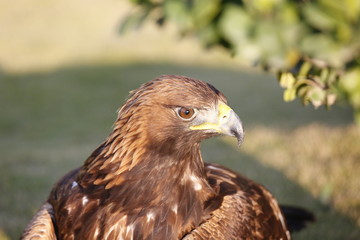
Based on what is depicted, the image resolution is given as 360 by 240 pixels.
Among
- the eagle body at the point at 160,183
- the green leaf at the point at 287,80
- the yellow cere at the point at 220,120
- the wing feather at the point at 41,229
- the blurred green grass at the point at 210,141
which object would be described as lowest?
the blurred green grass at the point at 210,141

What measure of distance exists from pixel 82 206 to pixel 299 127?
22.6 ft

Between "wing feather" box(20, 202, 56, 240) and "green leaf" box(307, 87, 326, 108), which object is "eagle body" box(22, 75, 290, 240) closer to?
"wing feather" box(20, 202, 56, 240)

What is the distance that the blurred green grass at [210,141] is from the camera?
687 cm

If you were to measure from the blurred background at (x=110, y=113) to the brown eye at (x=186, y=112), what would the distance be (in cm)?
219

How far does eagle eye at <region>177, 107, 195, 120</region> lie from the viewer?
12.5 feet

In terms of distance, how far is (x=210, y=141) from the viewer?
10031 millimetres

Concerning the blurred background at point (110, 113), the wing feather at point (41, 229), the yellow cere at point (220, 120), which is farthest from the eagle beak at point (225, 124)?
the blurred background at point (110, 113)

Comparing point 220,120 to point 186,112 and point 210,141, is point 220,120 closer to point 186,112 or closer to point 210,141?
point 186,112

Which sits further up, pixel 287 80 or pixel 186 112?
pixel 287 80

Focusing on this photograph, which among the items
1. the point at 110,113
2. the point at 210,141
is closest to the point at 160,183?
the point at 210,141

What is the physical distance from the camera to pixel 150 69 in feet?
56.9

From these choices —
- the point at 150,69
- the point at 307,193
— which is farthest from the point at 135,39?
the point at 307,193

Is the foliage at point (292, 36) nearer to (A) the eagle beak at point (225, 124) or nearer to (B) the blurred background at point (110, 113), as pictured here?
(A) the eagle beak at point (225, 124)

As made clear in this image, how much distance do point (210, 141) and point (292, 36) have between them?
603 centimetres
